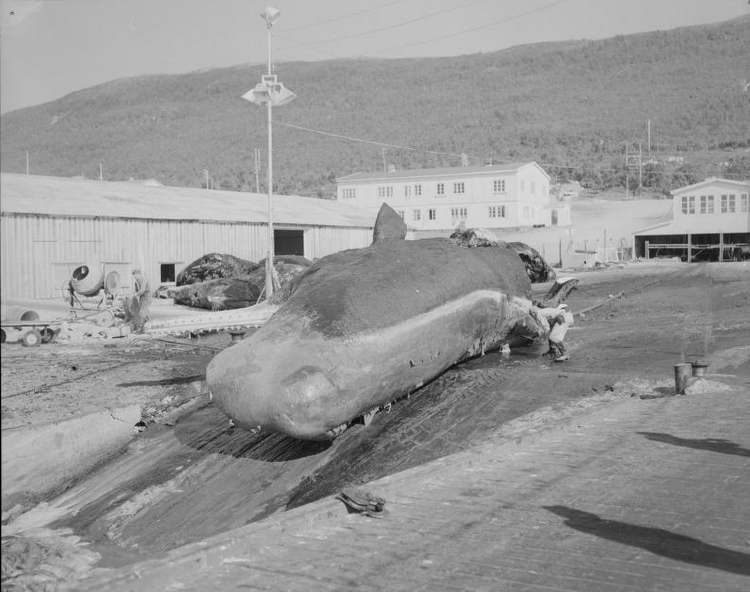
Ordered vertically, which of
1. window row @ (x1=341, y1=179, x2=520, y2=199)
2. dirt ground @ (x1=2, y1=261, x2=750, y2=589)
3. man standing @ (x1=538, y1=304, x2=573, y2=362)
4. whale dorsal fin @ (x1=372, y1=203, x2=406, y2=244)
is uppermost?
window row @ (x1=341, y1=179, x2=520, y2=199)

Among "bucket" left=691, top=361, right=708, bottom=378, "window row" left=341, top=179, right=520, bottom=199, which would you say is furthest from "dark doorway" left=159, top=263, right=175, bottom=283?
"window row" left=341, top=179, right=520, bottom=199

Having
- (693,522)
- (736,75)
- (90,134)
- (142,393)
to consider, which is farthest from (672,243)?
(90,134)

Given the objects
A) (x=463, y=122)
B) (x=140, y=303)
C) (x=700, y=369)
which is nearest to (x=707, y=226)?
(x=140, y=303)

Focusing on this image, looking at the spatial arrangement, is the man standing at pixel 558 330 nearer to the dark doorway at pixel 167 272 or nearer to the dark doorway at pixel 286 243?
the dark doorway at pixel 167 272

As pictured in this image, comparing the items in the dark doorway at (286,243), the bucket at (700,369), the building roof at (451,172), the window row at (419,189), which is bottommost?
the bucket at (700,369)

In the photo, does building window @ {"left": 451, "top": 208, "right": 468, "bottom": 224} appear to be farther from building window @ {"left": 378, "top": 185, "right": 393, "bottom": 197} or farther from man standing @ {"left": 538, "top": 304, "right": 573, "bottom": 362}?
man standing @ {"left": 538, "top": 304, "right": 573, "bottom": 362}

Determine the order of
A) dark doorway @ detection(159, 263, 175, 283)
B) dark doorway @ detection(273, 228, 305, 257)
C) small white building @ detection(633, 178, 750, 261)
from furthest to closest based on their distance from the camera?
small white building @ detection(633, 178, 750, 261)
dark doorway @ detection(273, 228, 305, 257)
dark doorway @ detection(159, 263, 175, 283)

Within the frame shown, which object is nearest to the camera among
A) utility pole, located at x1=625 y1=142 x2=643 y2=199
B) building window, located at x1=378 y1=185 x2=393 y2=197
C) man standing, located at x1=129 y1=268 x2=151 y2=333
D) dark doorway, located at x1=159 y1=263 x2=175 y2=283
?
man standing, located at x1=129 y1=268 x2=151 y2=333

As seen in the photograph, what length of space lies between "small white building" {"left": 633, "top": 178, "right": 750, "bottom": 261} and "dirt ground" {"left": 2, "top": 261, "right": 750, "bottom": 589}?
104 ft

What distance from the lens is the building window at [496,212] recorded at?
64.5 metres

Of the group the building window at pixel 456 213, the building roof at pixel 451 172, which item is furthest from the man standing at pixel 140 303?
the building window at pixel 456 213

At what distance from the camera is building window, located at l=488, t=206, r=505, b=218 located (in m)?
64.5

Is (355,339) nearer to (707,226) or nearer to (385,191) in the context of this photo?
(707,226)

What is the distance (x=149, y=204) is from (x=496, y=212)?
3493cm
